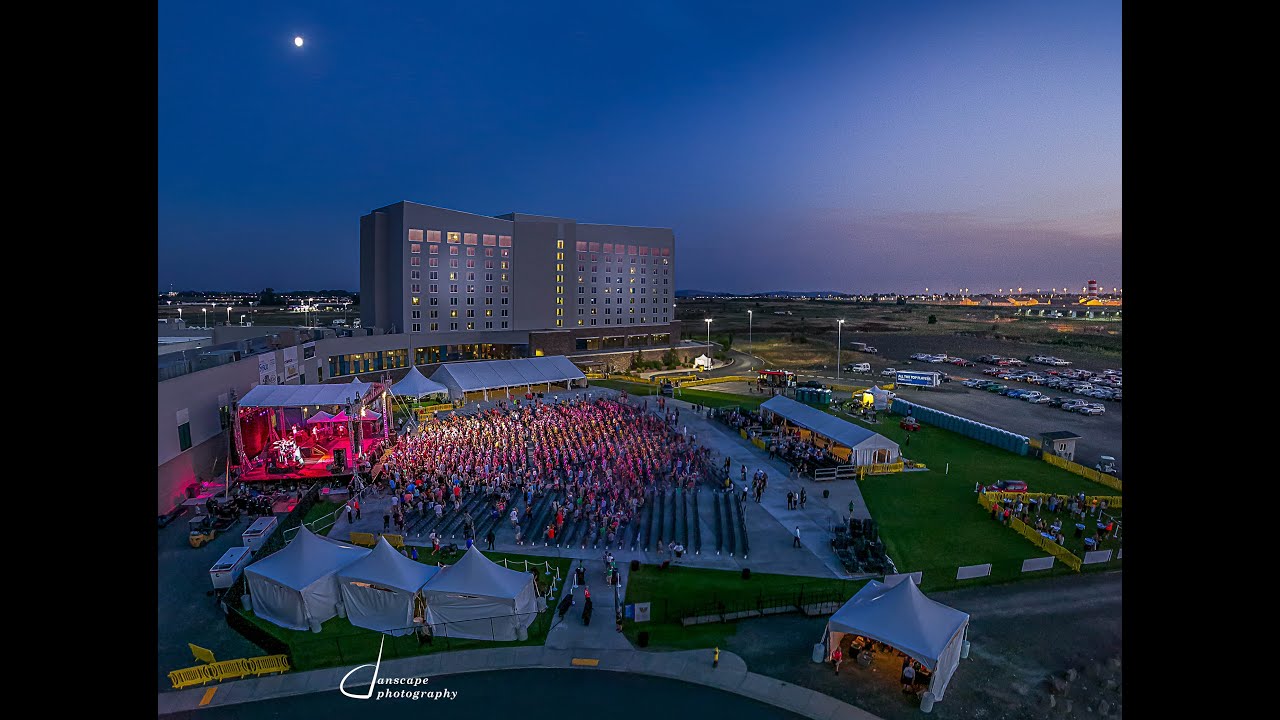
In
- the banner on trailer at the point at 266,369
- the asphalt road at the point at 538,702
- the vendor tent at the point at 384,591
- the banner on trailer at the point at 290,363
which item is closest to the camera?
the asphalt road at the point at 538,702

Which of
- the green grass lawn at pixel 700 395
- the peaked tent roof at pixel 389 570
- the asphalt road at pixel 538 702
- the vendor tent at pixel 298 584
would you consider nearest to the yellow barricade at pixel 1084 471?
the green grass lawn at pixel 700 395

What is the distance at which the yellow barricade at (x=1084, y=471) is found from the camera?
27.1 m

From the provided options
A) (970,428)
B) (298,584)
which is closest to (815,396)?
(970,428)

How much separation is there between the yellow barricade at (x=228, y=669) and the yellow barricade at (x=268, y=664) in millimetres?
106

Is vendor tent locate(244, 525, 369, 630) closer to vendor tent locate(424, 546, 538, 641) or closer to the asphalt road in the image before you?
vendor tent locate(424, 546, 538, 641)

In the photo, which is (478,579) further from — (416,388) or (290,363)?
(290,363)

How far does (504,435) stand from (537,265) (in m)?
34.9

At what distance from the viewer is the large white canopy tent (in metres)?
28.1

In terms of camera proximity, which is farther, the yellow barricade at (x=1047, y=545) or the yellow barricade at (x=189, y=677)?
the yellow barricade at (x=1047, y=545)

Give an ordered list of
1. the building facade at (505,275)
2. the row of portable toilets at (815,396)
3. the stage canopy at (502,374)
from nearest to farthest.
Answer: the stage canopy at (502,374), the row of portable toilets at (815,396), the building facade at (505,275)

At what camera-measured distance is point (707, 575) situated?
18125 mm

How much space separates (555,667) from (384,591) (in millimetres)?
4763

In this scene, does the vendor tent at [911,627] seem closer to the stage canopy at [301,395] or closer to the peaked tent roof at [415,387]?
the stage canopy at [301,395]
